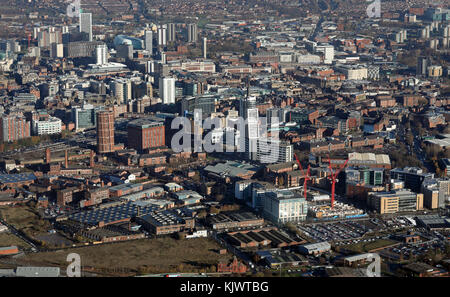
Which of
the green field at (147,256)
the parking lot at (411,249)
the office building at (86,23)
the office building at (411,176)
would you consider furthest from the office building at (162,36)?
the parking lot at (411,249)

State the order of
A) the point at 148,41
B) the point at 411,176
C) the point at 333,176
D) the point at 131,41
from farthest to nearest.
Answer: the point at 131,41 → the point at 148,41 → the point at 411,176 → the point at 333,176

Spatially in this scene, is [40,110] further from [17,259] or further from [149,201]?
[17,259]

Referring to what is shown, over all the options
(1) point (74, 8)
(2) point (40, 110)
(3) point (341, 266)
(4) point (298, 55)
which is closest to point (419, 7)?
(4) point (298, 55)

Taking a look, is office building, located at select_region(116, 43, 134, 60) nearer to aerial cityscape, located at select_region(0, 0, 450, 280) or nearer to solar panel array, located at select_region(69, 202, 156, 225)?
aerial cityscape, located at select_region(0, 0, 450, 280)

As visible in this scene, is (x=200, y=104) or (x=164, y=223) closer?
(x=164, y=223)

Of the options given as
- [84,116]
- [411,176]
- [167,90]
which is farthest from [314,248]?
[167,90]

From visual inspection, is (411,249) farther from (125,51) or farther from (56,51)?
(56,51)
